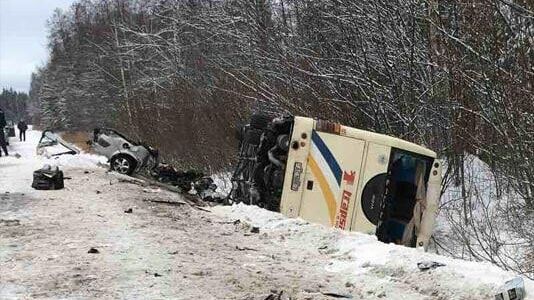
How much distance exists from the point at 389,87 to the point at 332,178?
17.0 feet

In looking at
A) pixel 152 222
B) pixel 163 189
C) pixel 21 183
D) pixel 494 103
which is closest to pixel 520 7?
pixel 494 103

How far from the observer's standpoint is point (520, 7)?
804 cm

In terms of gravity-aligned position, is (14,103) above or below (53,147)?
above

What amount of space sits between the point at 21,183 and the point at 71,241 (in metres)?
6.32

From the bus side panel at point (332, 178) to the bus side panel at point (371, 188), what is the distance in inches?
3.6

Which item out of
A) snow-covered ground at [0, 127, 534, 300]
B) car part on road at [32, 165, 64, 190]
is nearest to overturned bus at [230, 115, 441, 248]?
A: snow-covered ground at [0, 127, 534, 300]

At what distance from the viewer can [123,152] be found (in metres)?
15.8

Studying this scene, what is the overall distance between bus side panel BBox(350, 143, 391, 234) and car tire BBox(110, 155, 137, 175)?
8.16m

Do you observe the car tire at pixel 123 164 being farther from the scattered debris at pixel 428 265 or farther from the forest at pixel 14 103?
the forest at pixel 14 103

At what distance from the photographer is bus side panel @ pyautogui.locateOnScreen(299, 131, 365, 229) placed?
880 centimetres

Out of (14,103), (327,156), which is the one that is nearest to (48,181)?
(327,156)

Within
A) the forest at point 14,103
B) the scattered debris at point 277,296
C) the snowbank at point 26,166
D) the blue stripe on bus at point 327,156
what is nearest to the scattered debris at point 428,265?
the scattered debris at point 277,296

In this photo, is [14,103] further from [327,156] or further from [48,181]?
[327,156]

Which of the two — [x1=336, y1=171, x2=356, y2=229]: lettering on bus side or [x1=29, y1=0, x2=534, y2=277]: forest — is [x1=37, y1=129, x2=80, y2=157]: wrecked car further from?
[x1=336, y1=171, x2=356, y2=229]: lettering on bus side
